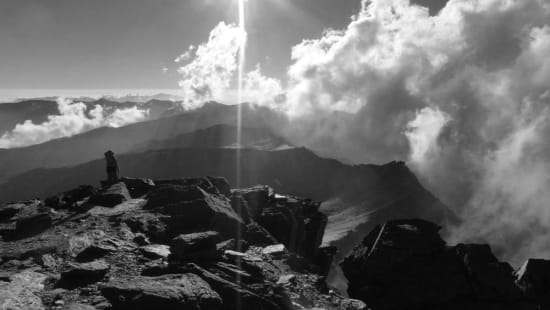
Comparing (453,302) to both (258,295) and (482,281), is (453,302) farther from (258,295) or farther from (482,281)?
(258,295)

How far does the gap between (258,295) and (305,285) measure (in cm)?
566

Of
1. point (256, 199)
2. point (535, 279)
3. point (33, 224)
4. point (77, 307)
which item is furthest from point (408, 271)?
point (33, 224)

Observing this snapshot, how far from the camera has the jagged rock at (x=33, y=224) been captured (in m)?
27.8

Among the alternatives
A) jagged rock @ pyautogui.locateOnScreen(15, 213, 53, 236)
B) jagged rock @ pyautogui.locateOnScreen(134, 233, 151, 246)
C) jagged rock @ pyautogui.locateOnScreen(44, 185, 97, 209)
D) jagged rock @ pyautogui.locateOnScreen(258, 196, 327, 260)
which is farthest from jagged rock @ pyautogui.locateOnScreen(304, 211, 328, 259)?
jagged rock @ pyautogui.locateOnScreen(15, 213, 53, 236)

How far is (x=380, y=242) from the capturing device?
31219mm

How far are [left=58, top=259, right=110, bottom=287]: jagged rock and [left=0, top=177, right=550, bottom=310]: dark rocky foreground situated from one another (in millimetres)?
53

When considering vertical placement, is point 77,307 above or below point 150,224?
above

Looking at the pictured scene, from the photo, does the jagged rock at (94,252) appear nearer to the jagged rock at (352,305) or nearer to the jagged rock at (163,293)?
the jagged rock at (163,293)

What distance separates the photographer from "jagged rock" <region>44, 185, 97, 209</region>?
35.9 metres

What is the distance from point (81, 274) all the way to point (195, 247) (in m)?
5.89

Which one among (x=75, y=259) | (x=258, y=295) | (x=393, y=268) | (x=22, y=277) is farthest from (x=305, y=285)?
(x=22, y=277)

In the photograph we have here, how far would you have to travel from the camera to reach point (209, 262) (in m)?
21.2

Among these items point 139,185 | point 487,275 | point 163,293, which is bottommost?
point 487,275

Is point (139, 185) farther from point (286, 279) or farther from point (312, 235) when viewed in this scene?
point (286, 279)
